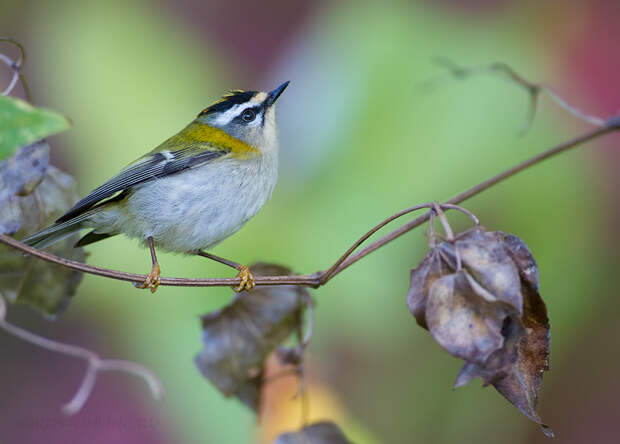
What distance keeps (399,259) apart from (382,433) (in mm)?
503

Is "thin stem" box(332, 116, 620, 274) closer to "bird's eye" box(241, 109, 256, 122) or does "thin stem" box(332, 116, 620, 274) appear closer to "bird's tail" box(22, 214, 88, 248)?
"bird's tail" box(22, 214, 88, 248)

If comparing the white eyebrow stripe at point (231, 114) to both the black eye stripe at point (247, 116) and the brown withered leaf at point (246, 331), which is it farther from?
the brown withered leaf at point (246, 331)

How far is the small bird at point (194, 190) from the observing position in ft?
5.23

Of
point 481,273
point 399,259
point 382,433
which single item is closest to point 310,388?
point 382,433

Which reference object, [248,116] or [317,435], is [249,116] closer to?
[248,116]

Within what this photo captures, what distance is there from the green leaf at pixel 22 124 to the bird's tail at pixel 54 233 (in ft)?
2.23

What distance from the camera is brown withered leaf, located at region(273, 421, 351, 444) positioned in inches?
51.6

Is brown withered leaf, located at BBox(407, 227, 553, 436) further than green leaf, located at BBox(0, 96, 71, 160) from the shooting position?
Yes

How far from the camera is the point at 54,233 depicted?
151cm

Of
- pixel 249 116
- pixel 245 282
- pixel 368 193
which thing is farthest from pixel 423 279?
pixel 249 116

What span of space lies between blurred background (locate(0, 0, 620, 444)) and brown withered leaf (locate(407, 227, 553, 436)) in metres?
0.83

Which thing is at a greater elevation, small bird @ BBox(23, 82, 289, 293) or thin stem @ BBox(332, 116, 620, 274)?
thin stem @ BBox(332, 116, 620, 274)

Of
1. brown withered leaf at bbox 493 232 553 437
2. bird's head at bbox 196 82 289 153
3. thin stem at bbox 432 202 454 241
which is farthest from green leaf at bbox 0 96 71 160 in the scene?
bird's head at bbox 196 82 289 153

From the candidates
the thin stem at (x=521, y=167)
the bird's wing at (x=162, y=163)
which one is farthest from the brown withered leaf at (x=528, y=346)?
the bird's wing at (x=162, y=163)
